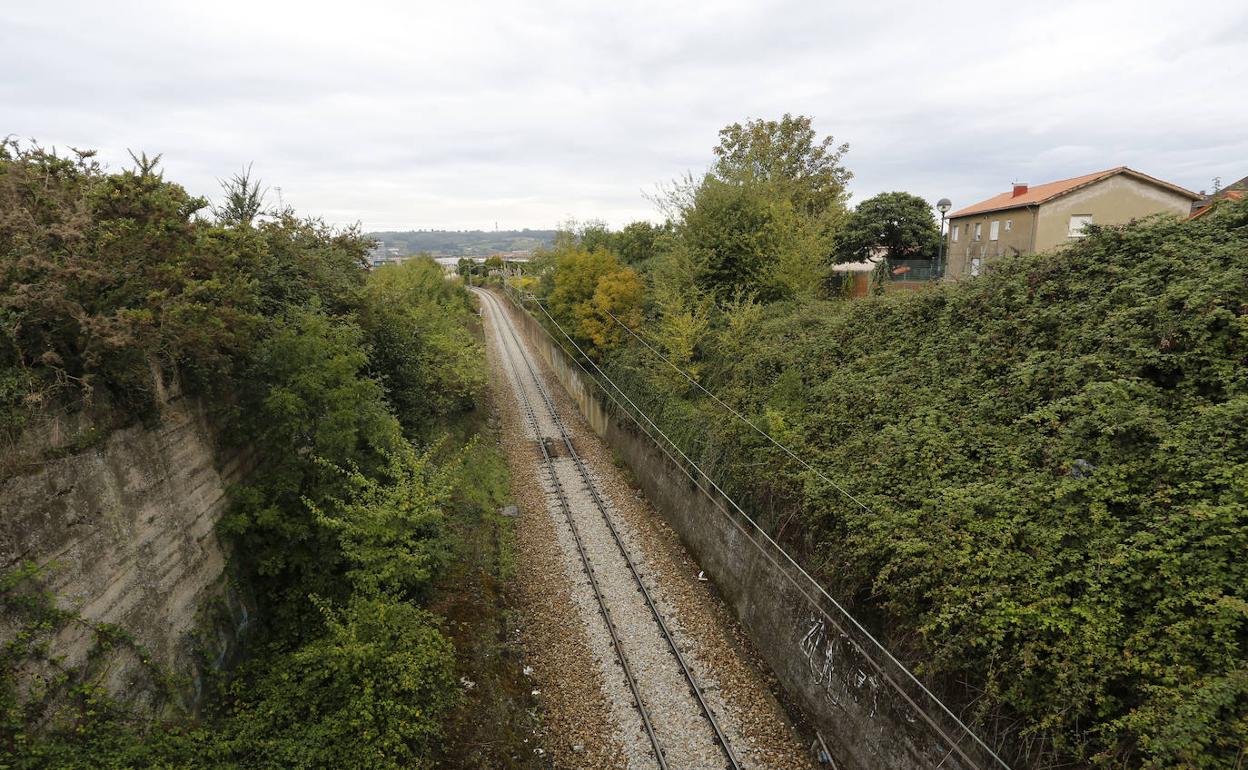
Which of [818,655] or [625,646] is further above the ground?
[818,655]

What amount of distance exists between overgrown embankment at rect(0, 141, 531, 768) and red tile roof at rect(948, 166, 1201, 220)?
3117cm

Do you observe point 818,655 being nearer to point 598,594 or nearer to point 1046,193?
point 598,594

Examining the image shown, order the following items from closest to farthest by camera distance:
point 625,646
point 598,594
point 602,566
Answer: point 625,646, point 598,594, point 602,566

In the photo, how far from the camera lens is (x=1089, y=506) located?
7469 millimetres

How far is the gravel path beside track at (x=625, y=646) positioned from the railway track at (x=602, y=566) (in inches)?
1.9

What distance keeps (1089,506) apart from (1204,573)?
139 centimetres

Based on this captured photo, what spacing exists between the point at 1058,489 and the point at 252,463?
14304mm

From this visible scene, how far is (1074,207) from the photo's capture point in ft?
87.8

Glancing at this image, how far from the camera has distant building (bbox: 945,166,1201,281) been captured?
25594 millimetres

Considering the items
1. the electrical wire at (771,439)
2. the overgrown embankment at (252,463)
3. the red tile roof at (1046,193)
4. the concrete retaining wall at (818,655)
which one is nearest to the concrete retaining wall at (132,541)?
the overgrown embankment at (252,463)

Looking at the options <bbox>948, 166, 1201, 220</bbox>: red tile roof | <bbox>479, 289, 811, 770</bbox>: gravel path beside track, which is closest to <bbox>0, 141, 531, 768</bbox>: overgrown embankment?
<bbox>479, 289, 811, 770</bbox>: gravel path beside track

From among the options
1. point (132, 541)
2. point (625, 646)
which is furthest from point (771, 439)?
point (132, 541)

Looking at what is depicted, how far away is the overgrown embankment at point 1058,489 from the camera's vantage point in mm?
6102

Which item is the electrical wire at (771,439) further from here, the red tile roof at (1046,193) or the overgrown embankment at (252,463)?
the red tile roof at (1046,193)
